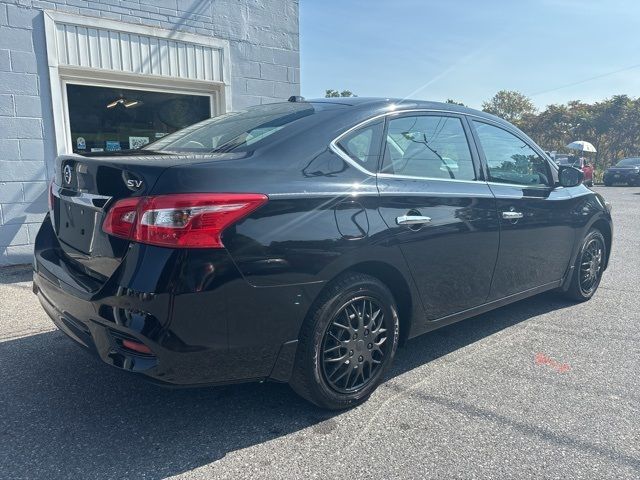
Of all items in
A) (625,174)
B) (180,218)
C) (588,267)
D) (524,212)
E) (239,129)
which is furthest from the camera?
(625,174)

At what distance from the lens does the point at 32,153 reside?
5664 millimetres

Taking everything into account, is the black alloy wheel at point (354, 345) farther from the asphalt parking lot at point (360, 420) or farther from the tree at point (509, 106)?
→ the tree at point (509, 106)

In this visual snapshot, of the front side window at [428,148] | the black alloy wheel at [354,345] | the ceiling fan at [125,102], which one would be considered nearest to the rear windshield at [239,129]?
the front side window at [428,148]

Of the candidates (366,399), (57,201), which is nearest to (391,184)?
(366,399)

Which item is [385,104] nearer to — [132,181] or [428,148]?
[428,148]

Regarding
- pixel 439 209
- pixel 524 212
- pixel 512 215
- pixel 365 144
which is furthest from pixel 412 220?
pixel 524 212

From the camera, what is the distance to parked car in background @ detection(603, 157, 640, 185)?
2592cm

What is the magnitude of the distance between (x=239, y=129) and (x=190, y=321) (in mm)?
1315

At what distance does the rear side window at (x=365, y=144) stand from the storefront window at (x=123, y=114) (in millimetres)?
4002

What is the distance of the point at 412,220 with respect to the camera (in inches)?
115

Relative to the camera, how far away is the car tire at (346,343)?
2584mm

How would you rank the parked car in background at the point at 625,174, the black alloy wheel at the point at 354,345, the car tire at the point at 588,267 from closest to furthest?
→ the black alloy wheel at the point at 354,345 → the car tire at the point at 588,267 → the parked car in background at the point at 625,174

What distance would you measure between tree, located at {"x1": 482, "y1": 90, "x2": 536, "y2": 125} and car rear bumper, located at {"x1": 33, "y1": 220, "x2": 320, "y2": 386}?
1801 inches

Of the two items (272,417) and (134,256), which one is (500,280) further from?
(134,256)
